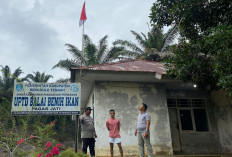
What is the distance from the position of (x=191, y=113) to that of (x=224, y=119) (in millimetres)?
1358

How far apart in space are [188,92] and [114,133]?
17.3 feet

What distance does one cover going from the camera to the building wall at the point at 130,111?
7652 mm

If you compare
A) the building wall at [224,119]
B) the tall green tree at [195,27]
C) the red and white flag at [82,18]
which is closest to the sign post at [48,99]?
the red and white flag at [82,18]

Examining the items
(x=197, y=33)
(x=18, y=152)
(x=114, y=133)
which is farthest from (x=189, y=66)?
(x=18, y=152)

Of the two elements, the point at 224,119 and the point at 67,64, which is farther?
the point at 67,64

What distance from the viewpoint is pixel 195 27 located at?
6465 millimetres

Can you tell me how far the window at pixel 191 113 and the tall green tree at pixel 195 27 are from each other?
279cm

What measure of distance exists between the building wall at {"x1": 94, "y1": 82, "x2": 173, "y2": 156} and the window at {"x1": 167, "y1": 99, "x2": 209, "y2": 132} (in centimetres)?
135

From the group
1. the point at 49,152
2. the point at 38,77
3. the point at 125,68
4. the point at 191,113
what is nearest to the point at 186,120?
the point at 191,113

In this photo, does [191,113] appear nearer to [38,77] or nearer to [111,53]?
[111,53]

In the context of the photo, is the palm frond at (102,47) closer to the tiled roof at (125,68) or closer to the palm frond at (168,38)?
the palm frond at (168,38)

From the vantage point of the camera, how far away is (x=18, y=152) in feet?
10.6

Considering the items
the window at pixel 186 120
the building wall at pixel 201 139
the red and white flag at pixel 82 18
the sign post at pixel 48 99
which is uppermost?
the red and white flag at pixel 82 18

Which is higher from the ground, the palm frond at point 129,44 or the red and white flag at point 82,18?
the palm frond at point 129,44
